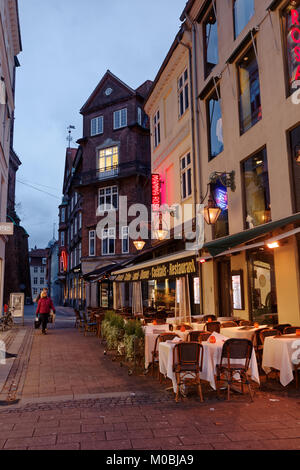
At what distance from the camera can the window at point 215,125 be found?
1328 centimetres

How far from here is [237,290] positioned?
11.2m

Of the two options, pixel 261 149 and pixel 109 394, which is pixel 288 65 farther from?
pixel 109 394

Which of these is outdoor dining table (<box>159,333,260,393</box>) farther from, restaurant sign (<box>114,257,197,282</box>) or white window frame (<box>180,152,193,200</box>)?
white window frame (<box>180,152,193,200</box>)

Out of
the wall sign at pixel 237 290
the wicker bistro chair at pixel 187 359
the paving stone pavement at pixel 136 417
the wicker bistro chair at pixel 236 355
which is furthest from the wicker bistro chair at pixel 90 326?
the wicker bistro chair at pixel 236 355

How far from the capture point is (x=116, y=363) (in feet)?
31.3

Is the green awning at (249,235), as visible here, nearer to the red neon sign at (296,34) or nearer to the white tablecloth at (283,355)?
the white tablecloth at (283,355)

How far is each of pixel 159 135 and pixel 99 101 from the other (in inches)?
619

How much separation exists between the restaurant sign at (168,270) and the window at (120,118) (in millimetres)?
21308

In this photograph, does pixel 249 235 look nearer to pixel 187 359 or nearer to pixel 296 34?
pixel 187 359

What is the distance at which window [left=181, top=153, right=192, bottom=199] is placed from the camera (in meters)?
15.7

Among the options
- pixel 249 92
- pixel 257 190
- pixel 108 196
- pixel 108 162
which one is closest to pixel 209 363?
pixel 257 190

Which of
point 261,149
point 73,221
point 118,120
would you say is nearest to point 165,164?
point 261,149

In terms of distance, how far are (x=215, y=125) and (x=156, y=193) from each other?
5.73m

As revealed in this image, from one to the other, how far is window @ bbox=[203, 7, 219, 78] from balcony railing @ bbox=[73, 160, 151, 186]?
16.2 m
